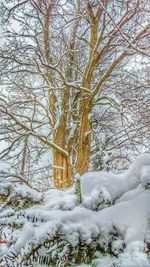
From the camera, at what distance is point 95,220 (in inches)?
40.7

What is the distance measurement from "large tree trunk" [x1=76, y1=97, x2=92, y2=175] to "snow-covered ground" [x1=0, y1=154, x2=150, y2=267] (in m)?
5.20

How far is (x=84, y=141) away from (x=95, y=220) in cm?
555

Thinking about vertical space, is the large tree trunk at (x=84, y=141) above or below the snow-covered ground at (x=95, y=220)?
above

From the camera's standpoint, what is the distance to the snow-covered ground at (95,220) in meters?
0.91

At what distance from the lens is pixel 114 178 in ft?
4.09

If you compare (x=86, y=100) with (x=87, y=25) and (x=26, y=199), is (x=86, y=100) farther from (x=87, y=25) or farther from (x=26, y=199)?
(x=26, y=199)

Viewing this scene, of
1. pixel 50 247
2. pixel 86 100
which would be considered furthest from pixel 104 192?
pixel 86 100

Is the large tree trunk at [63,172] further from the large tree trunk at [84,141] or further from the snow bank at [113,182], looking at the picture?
the snow bank at [113,182]

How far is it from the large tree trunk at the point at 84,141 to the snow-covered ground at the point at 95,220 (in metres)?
5.20

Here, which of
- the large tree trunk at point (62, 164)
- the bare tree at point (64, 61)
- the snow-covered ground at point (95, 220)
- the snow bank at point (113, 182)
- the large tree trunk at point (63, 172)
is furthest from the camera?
the large tree trunk at point (63, 172)

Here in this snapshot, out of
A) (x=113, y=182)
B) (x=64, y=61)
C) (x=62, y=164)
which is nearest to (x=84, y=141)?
(x=62, y=164)

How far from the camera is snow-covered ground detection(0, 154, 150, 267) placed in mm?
911

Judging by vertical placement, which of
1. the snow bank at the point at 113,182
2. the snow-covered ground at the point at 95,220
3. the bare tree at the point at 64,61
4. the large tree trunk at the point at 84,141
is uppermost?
the bare tree at the point at 64,61

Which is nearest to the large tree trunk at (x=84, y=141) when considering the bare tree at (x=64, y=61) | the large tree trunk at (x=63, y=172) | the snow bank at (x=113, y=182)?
the bare tree at (x=64, y=61)
